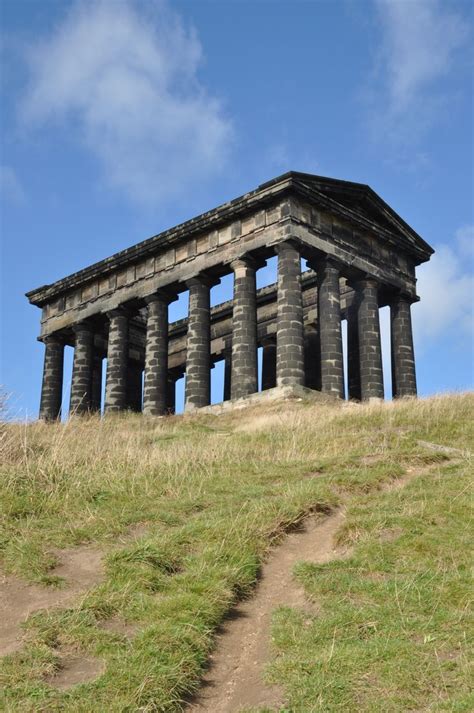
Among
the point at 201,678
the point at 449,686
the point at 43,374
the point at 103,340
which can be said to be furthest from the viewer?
the point at 103,340

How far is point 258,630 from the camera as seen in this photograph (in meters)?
8.66

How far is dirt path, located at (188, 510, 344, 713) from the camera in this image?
738 centimetres

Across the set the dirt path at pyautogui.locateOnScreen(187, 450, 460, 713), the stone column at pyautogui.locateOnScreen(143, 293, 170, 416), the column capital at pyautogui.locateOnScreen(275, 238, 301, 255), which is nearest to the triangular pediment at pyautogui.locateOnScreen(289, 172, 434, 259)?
the column capital at pyautogui.locateOnScreen(275, 238, 301, 255)

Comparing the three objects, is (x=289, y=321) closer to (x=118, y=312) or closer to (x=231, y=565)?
(x=118, y=312)

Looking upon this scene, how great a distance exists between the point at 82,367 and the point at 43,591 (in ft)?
102

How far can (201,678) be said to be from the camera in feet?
25.2

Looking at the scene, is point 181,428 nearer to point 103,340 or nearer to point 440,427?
point 440,427

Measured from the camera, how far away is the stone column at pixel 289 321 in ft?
97.9

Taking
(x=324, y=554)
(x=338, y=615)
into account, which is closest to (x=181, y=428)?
(x=324, y=554)

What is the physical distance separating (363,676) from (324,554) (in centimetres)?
327

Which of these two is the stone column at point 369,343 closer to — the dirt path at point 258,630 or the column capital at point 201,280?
the column capital at point 201,280

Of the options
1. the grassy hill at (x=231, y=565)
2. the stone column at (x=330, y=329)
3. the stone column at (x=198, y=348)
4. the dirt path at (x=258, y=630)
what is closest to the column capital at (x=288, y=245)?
the stone column at (x=330, y=329)

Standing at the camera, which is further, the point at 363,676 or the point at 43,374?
the point at 43,374

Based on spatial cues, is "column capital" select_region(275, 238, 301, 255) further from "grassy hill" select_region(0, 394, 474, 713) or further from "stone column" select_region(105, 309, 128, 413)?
"grassy hill" select_region(0, 394, 474, 713)
